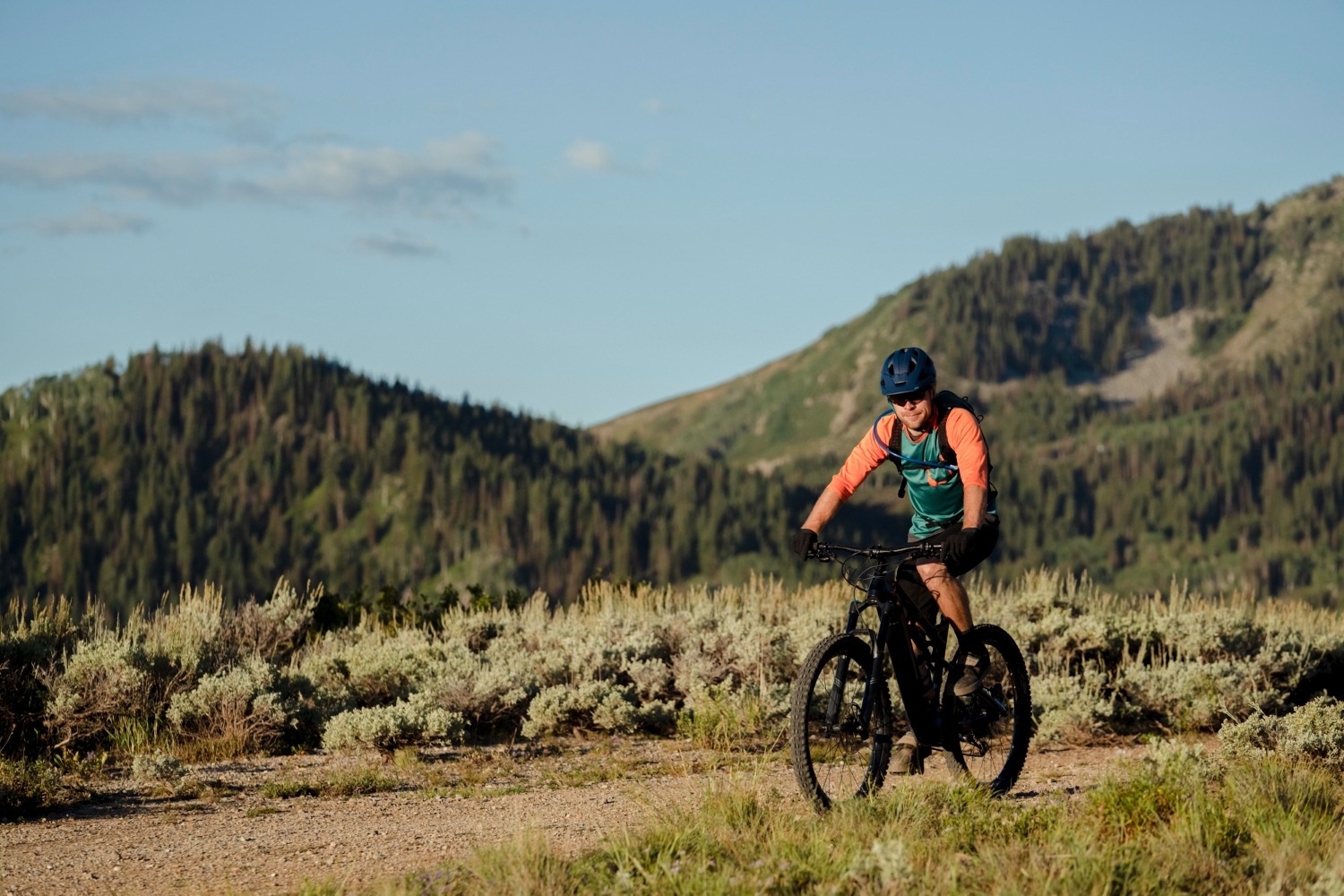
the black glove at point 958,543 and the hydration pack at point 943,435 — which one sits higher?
the hydration pack at point 943,435

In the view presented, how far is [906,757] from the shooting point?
21.0 ft

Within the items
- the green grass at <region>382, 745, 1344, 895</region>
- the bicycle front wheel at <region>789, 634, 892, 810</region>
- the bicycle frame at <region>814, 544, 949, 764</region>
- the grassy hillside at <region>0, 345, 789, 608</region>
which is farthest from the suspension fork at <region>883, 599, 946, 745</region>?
the grassy hillside at <region>0, 345, 789, 608</region>

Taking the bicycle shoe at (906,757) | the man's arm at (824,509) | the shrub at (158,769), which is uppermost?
the man's arm at (824,509)

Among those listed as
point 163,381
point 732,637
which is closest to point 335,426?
point 163,381

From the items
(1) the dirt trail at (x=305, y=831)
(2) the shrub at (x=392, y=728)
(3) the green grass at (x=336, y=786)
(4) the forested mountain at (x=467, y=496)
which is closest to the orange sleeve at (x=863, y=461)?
(1) the dirt trail at (x=305, y=831)

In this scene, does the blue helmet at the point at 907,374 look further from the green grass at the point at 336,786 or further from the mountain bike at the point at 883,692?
the green grass at the point at 336,786

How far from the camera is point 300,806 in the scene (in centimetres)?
747

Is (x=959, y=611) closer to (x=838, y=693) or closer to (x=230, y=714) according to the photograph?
(x=838, y=693)

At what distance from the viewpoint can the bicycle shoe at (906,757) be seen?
20.9 feet

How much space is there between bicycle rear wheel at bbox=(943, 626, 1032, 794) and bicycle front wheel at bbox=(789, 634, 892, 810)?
0.51 metres

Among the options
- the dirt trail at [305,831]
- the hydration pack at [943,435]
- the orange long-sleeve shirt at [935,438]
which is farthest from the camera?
the hydration pack at [943,435]

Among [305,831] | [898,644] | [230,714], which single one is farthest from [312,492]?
[898,644]

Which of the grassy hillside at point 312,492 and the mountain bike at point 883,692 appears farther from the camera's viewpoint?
the grassy hillside at point 312,492

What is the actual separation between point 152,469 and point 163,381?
14.5 meters
